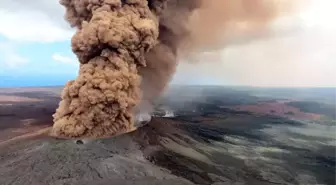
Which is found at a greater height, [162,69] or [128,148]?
[162,69]

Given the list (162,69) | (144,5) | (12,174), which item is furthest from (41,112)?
(12,174)

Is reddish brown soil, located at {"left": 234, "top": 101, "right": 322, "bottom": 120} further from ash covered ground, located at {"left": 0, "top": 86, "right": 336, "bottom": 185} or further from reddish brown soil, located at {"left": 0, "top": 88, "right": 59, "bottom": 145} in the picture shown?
reddish brown soil, located at {"left": 0, "top": 88, "right": 59, "bottom": 145}

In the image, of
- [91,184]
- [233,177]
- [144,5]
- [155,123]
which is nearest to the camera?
[91,184]

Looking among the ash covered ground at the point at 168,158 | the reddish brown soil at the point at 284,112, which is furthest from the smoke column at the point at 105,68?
the reddish brown soil at the point at 284,112

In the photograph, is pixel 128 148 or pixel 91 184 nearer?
pixel 91 184

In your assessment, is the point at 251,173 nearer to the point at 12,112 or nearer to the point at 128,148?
the point at 128,148

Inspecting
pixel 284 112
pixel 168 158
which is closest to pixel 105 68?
pixel 168 158

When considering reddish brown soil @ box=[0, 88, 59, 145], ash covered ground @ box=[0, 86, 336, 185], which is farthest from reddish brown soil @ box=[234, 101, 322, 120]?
reddish brown soil @ box=[0, 88, 59, 145]

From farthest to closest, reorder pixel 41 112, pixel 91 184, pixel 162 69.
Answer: pixel 41 112 < pixel 162 69 < pixel 91 184

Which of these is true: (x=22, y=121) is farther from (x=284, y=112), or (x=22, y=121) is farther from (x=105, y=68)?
(x=284, y=112)

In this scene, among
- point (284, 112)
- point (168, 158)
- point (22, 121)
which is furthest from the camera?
point (284, 112)

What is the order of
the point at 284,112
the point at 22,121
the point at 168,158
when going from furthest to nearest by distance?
the point at 284,112, the point at 22,121, the point at 168,158
